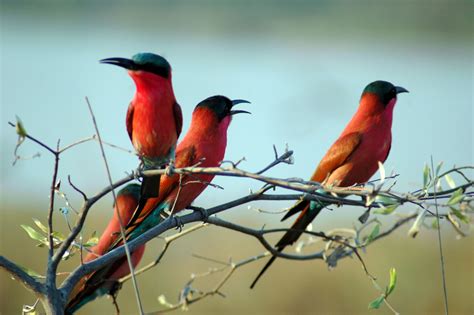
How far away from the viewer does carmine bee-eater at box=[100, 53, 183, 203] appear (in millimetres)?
2369

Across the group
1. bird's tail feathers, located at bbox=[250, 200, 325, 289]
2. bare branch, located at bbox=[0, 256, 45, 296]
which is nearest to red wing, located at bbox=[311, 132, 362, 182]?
bird's tail feathers, located at bbox=[250, 200, 325, 289]

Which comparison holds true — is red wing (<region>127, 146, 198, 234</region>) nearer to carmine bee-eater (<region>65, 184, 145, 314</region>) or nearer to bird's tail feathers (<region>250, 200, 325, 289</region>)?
carmine bee-eater (<region>65, 184, 145, 314</region>)

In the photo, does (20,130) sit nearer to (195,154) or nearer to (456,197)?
(456,197)

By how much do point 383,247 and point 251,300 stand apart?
37.5 inches

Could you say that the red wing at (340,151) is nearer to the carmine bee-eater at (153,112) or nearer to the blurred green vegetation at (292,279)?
the carmine bee-eater at (153,112)

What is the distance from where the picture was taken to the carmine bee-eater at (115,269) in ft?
9.64

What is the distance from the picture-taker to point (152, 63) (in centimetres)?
236

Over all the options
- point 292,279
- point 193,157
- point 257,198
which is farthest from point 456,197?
point 292,279

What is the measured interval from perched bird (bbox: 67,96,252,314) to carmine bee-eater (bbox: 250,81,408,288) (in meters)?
0.37

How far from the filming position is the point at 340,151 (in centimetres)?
293

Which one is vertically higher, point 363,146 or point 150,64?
point 150,64

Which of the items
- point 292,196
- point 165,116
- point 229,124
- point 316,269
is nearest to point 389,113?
point 229,124

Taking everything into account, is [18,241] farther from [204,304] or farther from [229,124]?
[229,124]

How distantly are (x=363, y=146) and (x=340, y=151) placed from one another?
0.10m
